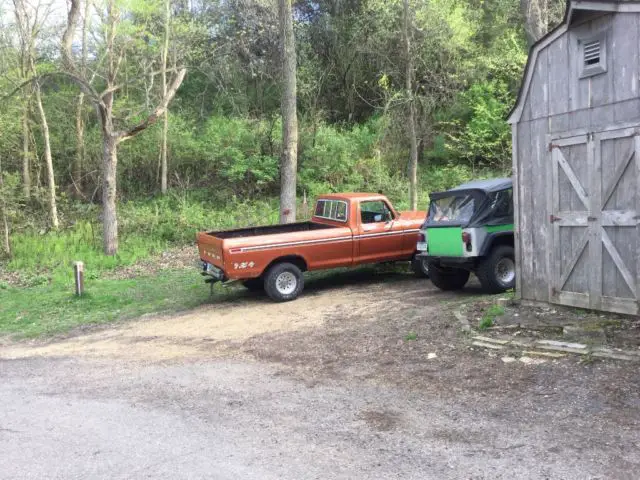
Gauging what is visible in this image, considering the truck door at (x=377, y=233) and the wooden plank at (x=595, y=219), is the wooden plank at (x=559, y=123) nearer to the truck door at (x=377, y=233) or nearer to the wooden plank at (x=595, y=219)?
the wooden plank at (x=595, y=219)

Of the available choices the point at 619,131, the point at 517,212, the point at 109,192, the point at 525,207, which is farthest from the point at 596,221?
the point at 109,192

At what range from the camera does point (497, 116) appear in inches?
943

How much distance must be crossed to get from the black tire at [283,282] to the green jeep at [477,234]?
8.53 ft

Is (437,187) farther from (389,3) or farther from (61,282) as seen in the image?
(61,282)

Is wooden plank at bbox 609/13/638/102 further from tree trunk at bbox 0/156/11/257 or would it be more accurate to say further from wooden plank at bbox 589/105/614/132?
tree trunk at bbox 0/156/11/257

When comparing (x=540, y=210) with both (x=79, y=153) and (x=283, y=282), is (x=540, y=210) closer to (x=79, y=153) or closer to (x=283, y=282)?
(x=283, y=282)

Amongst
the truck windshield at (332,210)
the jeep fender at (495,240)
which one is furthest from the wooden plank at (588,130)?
the truck windshield at (332,210)

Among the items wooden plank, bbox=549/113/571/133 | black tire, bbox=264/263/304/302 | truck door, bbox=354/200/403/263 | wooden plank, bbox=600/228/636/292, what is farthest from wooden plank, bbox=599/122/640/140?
black tire, bbox=264/263/304/302

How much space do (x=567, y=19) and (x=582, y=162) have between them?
188 cm

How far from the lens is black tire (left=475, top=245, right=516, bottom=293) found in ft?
31.9

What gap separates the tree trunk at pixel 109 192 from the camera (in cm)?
1769

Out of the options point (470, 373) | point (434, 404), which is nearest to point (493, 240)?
point (470, 373)

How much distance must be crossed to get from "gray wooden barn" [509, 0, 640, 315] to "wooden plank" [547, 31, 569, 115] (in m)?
0.01

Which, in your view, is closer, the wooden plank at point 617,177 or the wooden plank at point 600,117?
the wooden plank at point 617,177
